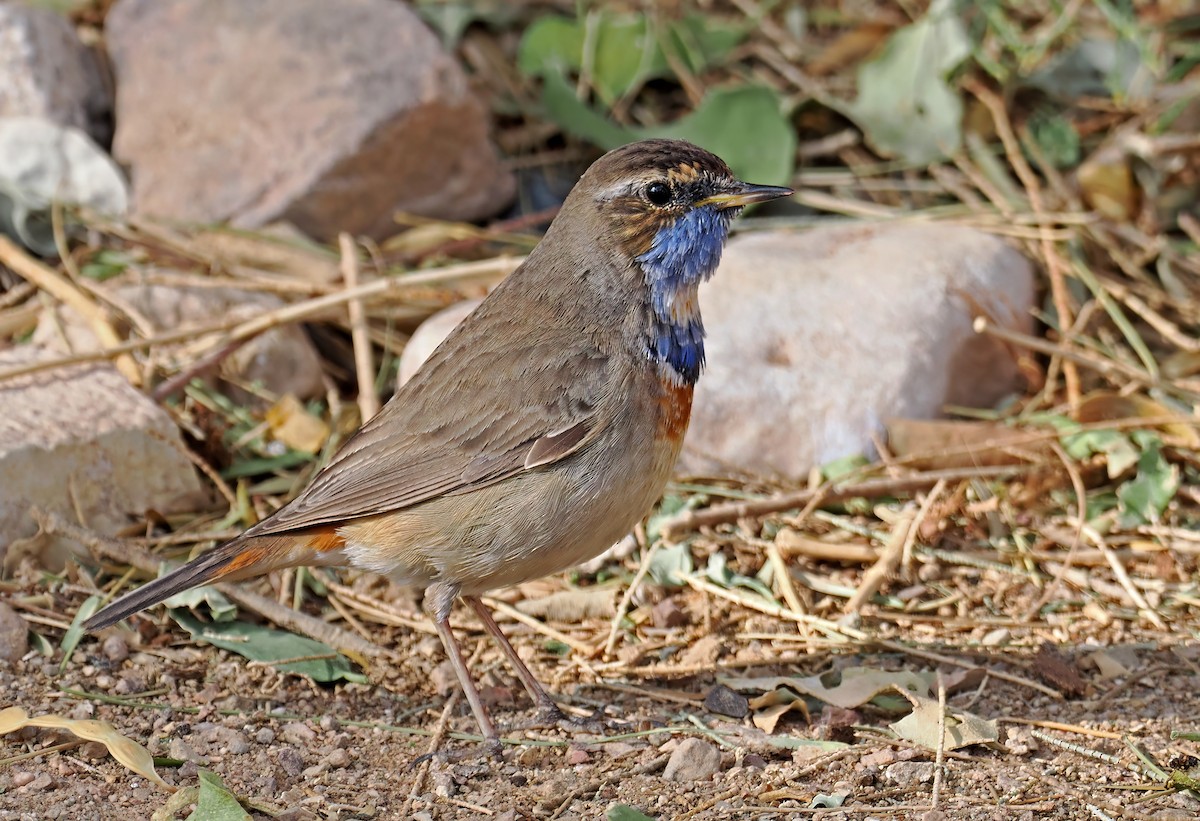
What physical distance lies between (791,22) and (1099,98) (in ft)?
6.04

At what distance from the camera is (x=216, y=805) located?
3.67 meters

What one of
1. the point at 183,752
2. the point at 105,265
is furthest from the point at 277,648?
the point at 105,265

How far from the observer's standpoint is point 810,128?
26.1 feet

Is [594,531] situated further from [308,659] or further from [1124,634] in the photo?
[1124,634]

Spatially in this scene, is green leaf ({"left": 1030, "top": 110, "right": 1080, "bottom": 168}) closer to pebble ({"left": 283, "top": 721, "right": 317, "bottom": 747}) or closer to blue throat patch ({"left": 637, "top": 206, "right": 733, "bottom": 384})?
blue throat patch ({"left": 637, "top": 206, "right": 733, "bottom": 384})

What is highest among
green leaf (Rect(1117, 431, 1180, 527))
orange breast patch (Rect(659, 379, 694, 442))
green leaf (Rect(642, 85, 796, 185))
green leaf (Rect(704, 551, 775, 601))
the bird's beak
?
the bird's beak

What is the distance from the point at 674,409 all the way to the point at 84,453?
226cm

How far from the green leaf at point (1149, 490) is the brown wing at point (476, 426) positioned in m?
2.35

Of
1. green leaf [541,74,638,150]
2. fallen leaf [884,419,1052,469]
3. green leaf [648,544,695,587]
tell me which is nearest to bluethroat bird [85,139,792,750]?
green leaf [648,544,695,587]

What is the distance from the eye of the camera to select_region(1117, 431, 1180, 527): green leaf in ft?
18.2

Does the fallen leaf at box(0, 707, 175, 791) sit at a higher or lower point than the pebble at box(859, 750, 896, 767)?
higher

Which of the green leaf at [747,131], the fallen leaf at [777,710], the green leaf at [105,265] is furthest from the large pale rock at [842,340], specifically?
the green leaf at [105,265]

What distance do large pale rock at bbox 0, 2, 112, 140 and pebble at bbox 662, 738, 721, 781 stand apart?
4.80 m

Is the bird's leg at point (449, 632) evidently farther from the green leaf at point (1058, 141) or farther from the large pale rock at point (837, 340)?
the green leaf at point (1058, 141)
